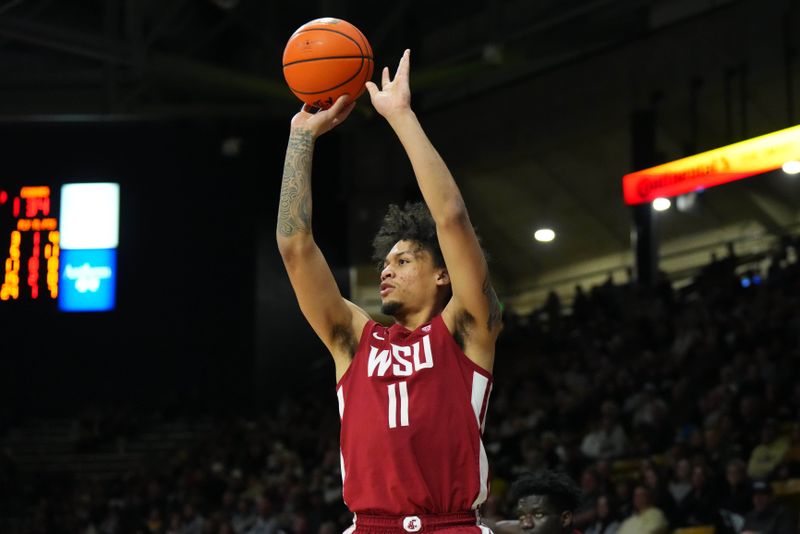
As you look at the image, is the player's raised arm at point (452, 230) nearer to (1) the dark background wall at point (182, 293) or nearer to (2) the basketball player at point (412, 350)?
(2) the basketball player at point (412, 350)

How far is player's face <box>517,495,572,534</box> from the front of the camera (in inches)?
238

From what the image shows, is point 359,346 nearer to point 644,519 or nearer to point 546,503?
point 546,503

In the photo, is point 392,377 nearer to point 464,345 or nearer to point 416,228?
point 464,345

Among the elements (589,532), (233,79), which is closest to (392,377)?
(589,532)

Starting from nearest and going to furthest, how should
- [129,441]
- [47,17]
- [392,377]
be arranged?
1. [392,377]
2. [47,17]
3. [129,441]

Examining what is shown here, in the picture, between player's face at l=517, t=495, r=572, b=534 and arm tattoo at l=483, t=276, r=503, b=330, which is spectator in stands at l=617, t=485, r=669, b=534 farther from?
arm tattoo at l=483, t=276, r=503, b=330

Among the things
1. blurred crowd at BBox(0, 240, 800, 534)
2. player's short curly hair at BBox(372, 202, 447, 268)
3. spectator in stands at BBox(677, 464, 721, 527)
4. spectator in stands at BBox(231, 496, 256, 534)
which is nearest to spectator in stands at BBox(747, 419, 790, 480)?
blurred crowd at BBox(0, 240, 800, 534)

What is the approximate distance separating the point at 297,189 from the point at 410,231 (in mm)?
402

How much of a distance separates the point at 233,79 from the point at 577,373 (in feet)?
20.0

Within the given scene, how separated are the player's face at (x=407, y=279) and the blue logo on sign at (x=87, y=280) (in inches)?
434

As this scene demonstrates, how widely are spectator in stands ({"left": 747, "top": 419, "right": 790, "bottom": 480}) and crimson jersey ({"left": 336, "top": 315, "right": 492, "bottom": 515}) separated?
23.8 ft

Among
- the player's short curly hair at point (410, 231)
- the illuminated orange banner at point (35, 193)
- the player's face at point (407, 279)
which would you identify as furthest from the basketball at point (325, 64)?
the illuminated orange banner at point (35, 193)

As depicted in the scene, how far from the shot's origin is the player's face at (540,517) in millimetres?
6035

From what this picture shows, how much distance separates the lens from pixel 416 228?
4.14m
